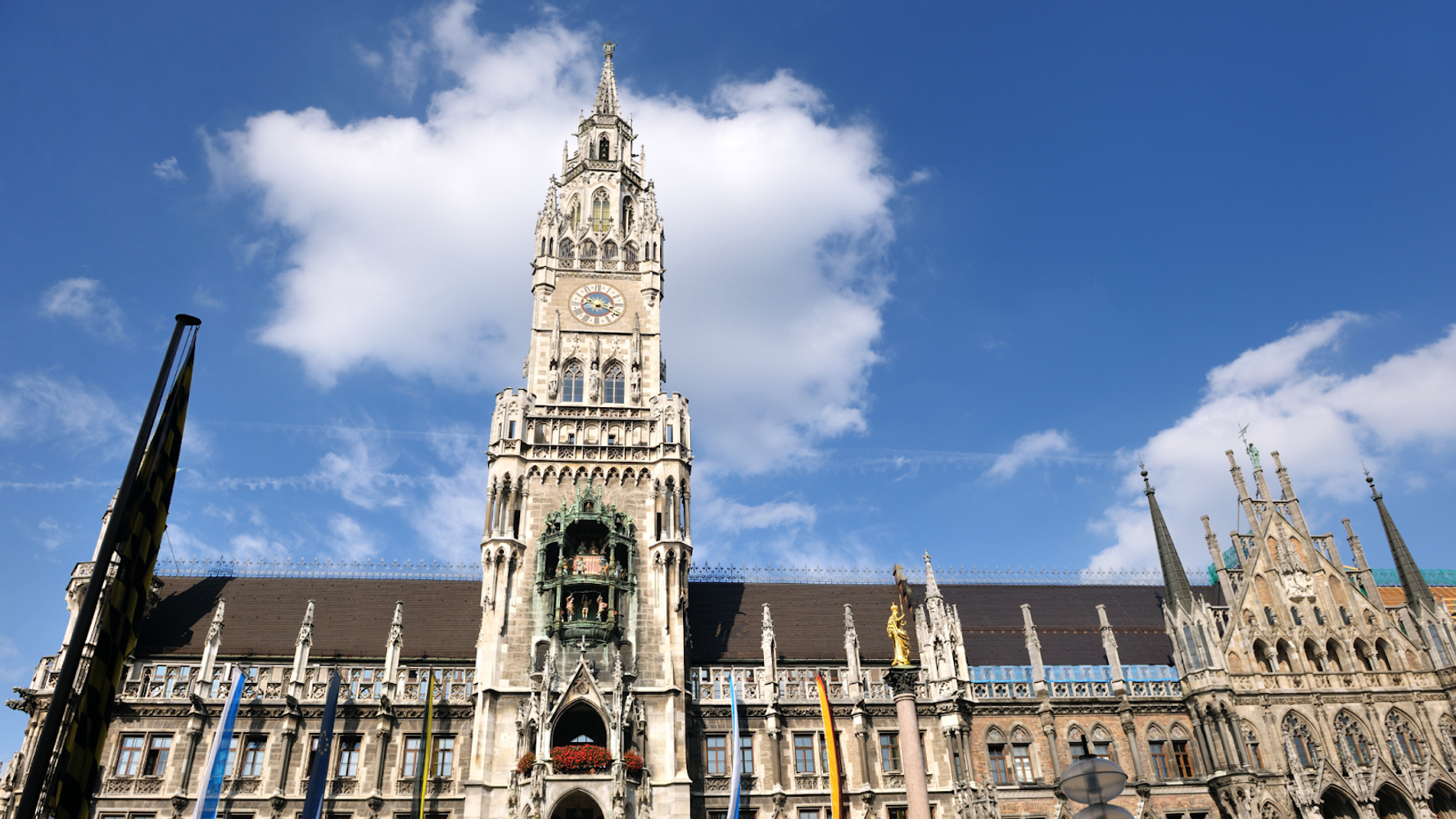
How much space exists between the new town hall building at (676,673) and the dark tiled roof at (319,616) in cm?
13

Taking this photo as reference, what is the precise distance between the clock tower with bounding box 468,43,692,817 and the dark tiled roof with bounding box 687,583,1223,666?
477 centimetres

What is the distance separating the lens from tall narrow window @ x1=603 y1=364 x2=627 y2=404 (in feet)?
149

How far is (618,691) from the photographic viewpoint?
119 feet

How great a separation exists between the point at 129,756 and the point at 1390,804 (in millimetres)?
51884

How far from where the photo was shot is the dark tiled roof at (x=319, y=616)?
4025 cm

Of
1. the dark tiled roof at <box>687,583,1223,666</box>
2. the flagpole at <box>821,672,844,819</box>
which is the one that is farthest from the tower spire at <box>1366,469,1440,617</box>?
the flagpole at <box>821,672,844,819</box>

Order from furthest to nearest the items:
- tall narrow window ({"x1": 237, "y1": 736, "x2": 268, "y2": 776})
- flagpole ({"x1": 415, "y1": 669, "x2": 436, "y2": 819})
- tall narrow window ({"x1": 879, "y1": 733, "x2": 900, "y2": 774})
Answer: tall narrow window ({"x1": 879, "y1": 733, "x2": 900, "y2": 774}) < tall narrow window ({"x1": 237, "y1": 736, "x2": 268, "y2": 776}) < flagpole ({"x1": 415, "y1": 669, "x2": 436, "y2": 819})

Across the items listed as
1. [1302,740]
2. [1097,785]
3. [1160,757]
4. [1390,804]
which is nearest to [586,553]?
[1160,757]

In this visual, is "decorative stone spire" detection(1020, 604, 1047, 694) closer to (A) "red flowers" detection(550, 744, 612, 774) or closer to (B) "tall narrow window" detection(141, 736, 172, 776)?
(A) "red flowers" detection(550, 744, 612, 774)

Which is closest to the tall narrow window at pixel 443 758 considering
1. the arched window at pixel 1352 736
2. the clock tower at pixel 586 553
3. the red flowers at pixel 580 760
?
the clock tower at pixel 586 553

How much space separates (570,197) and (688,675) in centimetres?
2779

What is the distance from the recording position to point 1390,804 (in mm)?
40500

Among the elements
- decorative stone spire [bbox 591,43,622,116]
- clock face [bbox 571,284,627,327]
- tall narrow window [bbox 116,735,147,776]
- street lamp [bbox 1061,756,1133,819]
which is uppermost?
decorative stone spire [bbox 591,43,622,116]

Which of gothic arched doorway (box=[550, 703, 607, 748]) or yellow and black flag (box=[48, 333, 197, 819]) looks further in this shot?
gothic arched doorway (box=[550, 703, 607, 748])
